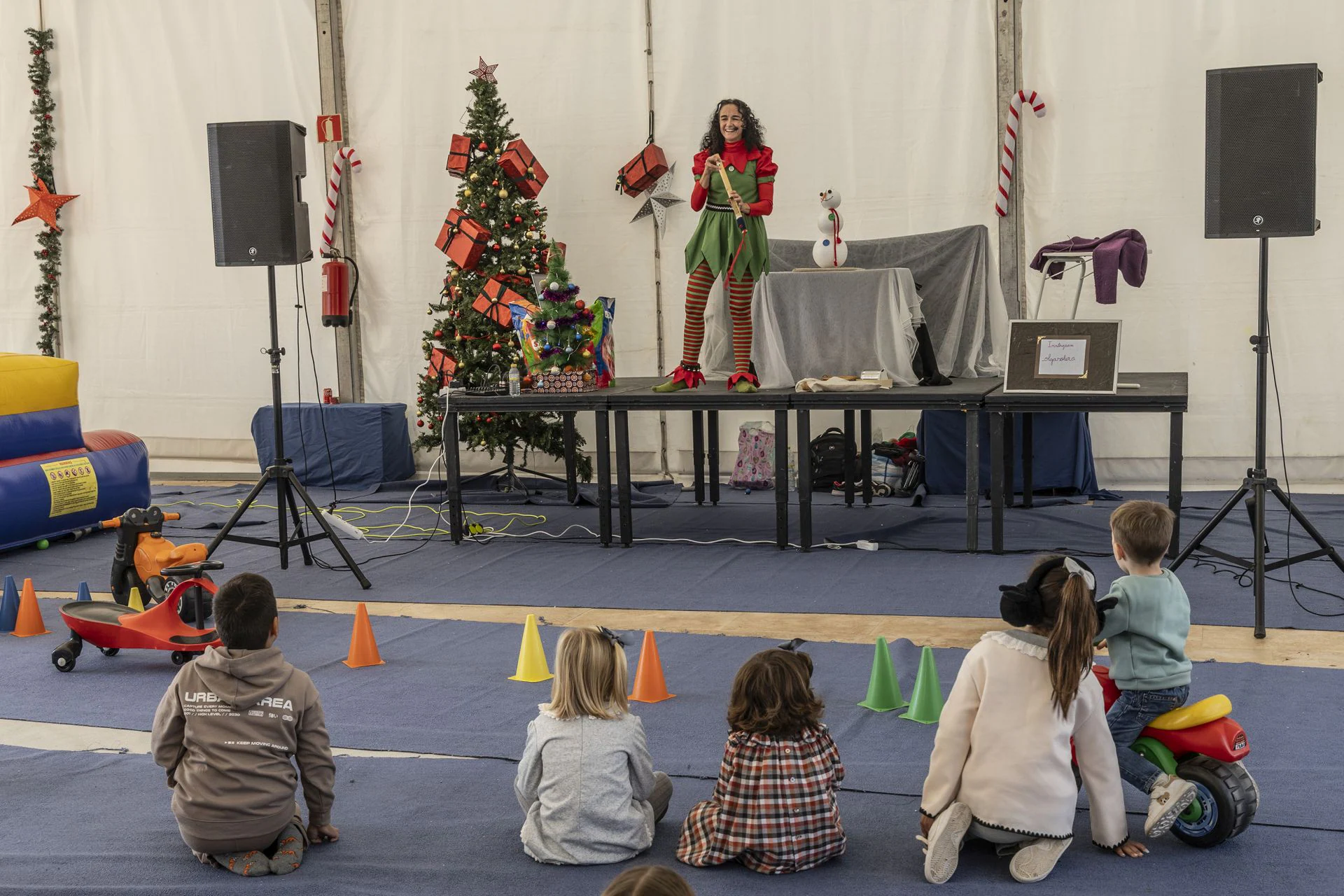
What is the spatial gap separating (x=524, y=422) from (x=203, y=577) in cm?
452

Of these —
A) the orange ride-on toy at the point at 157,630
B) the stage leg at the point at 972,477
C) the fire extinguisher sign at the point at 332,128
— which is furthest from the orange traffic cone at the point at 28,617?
the fire extinguisher sign at the point at 332,128

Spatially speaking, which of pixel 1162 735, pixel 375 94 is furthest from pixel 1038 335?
pixel 375 94

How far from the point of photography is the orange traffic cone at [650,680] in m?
4.50

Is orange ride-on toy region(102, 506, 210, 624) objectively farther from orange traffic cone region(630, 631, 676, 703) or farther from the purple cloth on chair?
the purple cloth on chair

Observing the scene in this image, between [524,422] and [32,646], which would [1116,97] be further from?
[32,646]

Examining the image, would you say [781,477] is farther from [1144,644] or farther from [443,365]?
[1144,644]

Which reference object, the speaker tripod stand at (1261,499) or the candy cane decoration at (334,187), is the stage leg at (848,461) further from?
the candy cane decoration at (334,187)

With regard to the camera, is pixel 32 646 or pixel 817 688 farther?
pixel 32 646

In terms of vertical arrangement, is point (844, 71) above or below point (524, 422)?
above

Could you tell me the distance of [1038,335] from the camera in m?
6.86

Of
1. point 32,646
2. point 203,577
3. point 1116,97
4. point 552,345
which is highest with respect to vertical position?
point 1116,97

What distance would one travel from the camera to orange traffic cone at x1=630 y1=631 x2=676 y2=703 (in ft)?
14.8

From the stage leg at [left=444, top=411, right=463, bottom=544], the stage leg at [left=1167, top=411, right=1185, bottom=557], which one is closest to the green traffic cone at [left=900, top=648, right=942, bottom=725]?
the stage leg at [left=1167, top=411, right=1185, bottom=557]

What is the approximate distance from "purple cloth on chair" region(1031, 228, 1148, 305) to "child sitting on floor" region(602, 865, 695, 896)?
6.91 m
